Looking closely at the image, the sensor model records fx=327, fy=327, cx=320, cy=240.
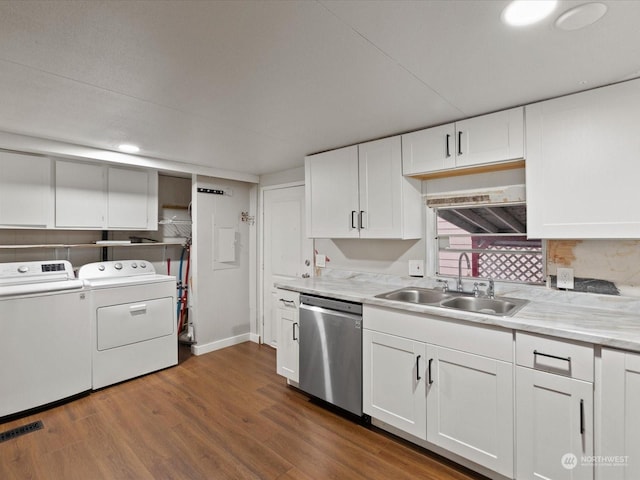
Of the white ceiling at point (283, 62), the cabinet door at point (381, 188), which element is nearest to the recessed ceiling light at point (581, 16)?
Result: the white ceiling at point (283, 62)

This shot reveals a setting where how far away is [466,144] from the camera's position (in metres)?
2.25

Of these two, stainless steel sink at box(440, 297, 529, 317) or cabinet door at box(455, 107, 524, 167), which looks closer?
cabinet door at box(455, 107, 524, 167)

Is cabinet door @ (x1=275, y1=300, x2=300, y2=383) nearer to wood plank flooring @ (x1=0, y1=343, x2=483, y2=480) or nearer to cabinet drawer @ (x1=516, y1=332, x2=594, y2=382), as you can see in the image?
wood plank flooring @ (x1=0, y1=343, x2=483, y2=480)

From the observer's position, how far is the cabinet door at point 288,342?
2912 mm

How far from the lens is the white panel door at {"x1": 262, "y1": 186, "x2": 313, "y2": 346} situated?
382 cm

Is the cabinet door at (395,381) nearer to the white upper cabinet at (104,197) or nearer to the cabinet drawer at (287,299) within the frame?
the cabinet drawer at (287,299)

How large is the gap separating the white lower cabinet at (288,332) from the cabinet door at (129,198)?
70.3 inches

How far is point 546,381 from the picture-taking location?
163 centimetres

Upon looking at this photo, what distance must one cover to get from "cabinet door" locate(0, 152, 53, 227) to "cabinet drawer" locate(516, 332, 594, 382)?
379cm

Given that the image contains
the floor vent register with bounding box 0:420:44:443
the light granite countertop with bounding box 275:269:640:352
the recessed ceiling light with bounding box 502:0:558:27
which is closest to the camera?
the recessed ceiling light with bounding box 502:0:558:27

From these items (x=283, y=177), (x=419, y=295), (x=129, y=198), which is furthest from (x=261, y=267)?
(x=419, y=295)

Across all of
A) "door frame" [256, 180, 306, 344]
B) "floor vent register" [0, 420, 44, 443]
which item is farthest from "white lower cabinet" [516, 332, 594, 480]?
"floor vent register" [0, 420, 44, 443]

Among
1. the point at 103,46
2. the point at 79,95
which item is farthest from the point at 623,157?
the point at 79,95

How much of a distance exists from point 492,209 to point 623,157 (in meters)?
0.81
